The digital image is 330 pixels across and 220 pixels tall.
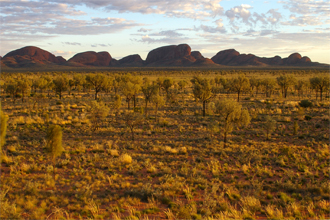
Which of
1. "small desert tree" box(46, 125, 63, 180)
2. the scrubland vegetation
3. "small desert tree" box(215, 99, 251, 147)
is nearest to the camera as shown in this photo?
the scrubland vegetation

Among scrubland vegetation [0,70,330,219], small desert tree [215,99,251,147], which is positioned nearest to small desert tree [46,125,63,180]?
scrubland vegetation [0,70,330,219]

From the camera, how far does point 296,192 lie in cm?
1241

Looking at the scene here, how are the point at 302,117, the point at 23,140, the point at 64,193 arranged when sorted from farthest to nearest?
1. the point at 302,117
2. the point at 23,140
3. the point at 64,193

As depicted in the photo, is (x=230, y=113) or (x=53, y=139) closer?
(x=53, y=139)

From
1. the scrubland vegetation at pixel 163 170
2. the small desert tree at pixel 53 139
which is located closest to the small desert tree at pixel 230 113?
the scrubland vegetation at pixel 163 170

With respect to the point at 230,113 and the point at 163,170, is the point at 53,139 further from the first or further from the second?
the point at 230,113

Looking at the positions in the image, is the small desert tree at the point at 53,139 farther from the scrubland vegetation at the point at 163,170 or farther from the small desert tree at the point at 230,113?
the small desert tree at the point at 230,113

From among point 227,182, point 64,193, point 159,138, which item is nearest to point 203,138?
point 159,138

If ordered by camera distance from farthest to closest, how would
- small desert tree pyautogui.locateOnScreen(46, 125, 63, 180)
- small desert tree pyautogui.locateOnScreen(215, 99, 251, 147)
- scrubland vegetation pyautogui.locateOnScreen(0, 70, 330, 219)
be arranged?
1. small desert tree pyautogui.locateOnScreen(215, 99, 251, 147)
2. small desert tree pyautogui.locateOnScreen(46, 125, 63, 180)
3. scrubland vegetation pyautogui.locateOnScreen(0, 70, 330, 219)

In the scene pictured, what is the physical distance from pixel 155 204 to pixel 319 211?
7673mm

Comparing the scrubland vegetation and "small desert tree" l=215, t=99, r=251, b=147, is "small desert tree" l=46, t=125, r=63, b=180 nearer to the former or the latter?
the scrubland vegetation

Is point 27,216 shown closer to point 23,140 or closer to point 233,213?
point 233,213

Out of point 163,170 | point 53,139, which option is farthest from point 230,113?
point 53,139

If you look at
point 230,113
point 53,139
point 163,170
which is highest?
point 230,113
